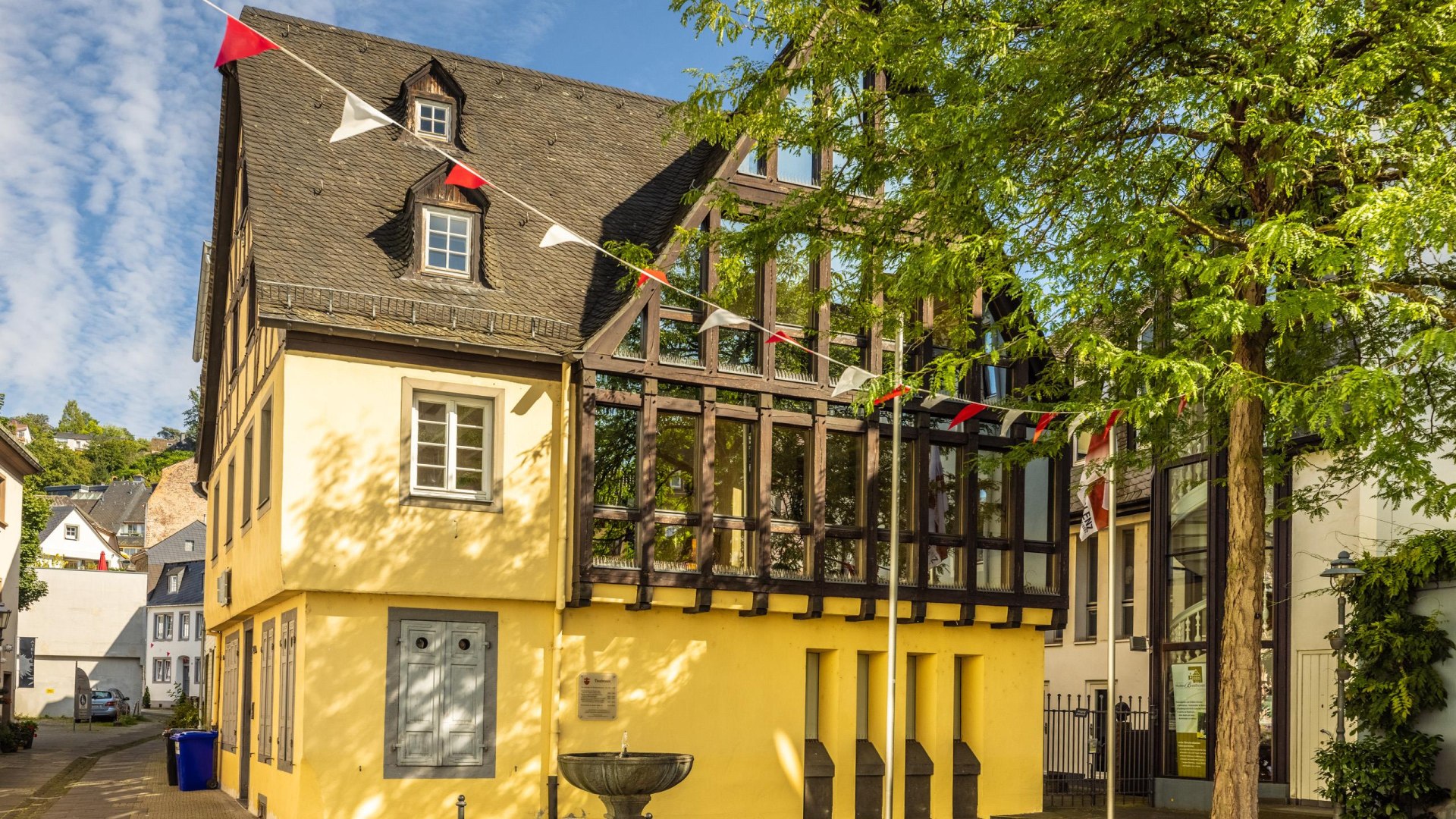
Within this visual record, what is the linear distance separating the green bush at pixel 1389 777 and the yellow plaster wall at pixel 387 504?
9.60m

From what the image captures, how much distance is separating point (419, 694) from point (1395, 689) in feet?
37.1

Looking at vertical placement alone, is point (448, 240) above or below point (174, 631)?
above

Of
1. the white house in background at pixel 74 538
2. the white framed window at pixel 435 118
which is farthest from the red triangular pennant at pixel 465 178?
the white house in background at pixel 74 538

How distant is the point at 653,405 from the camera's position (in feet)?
62.5

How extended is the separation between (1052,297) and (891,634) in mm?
5625

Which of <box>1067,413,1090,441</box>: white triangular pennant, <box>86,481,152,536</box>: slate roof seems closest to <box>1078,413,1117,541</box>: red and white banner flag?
<box>1067,413,1090,441</box>: white triangular pennant

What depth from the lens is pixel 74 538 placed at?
9719cm

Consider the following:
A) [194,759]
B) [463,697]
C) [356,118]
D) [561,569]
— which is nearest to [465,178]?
[356,118]

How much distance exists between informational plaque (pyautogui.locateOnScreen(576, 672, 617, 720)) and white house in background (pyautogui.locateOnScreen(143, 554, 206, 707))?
2237 inches

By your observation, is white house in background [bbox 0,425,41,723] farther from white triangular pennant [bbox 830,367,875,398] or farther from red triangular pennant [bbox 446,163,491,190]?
white triangular pennant [bbox 830,367,875,398]

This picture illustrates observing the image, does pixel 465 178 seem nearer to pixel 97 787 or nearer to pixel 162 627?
pixel 97 787

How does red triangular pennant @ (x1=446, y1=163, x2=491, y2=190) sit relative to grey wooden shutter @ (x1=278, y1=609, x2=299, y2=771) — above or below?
above

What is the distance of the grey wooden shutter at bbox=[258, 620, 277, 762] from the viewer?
65.1 ft

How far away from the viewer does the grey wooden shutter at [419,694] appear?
58.3 ft
